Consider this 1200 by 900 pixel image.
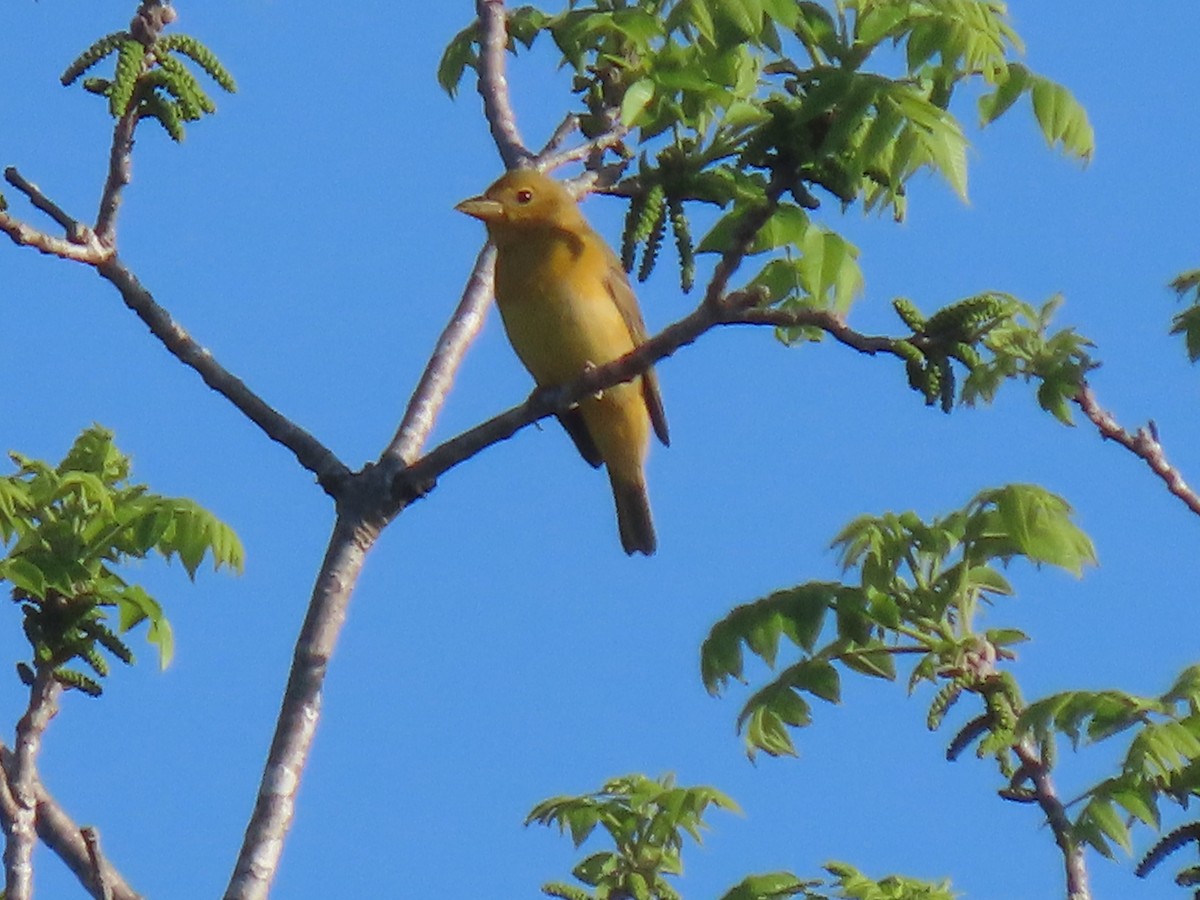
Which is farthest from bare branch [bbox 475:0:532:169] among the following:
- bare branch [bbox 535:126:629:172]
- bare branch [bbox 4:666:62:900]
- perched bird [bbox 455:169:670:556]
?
bare branch [bbox 4:666:62:900]

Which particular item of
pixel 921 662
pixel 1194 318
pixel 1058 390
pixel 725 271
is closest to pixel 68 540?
pixel 725 271

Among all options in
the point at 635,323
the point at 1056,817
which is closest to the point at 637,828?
the point at 1056,817

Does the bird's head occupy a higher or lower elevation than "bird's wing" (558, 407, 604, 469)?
higher

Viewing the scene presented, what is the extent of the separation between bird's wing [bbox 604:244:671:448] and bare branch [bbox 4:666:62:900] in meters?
3.14

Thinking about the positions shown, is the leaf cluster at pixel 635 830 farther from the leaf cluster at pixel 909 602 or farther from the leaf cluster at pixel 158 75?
the leaf cluster at pixel 158 75

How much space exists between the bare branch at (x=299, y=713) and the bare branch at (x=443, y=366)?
0.32 meters

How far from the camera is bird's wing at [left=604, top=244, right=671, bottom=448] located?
711 centimetres

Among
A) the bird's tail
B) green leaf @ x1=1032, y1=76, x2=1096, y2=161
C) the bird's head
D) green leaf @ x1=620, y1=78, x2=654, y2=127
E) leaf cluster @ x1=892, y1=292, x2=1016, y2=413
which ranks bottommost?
leaf cluster @ x1=892, y1=292, x2=1016, y2=413

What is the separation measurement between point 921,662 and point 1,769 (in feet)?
7.04

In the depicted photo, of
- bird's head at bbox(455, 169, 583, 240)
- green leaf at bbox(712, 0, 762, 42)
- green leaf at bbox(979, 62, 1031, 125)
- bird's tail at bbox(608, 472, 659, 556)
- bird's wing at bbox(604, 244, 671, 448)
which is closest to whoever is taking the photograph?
green leaf at bbox(712, 0, 762, 42)

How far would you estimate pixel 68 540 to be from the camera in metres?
4.39

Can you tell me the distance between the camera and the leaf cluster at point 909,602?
14.6ft

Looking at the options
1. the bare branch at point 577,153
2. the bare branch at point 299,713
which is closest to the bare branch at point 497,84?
the bare branch at point 577,153

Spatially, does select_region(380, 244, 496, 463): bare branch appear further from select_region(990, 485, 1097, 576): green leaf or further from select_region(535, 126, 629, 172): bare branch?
select_region(990, 485, 1097, 576): green leaf
